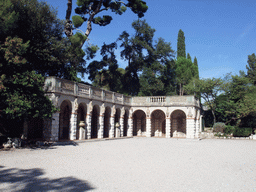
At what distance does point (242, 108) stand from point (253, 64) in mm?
38624

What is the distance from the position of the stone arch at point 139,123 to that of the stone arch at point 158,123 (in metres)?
1.55

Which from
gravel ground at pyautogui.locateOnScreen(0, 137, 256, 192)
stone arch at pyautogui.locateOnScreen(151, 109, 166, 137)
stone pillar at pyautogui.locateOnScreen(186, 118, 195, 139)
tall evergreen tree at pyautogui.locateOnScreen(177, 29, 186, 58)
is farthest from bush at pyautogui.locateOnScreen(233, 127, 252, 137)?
tall evergreen tree at pyautogui.locateOnScreen(177, 29, 186, 58)

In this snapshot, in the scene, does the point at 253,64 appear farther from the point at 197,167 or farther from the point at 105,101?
the point at 197,167

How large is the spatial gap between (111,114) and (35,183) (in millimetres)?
22785

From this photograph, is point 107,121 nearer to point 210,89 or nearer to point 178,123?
point 178,123

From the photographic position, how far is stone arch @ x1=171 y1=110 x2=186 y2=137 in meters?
36.3

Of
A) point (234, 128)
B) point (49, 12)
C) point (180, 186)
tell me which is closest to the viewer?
point (180, 186)

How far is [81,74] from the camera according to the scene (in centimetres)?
4034

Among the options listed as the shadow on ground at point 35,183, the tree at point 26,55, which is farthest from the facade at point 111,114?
the shadow on ground at point 35,183

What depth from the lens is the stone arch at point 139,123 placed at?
38.4 meters

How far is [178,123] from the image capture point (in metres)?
36.7

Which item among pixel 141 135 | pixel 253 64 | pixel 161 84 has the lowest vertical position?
pixel 141 135

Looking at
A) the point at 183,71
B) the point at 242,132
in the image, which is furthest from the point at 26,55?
the point at 183,71

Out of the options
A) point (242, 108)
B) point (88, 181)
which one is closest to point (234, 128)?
point (242, 108)
